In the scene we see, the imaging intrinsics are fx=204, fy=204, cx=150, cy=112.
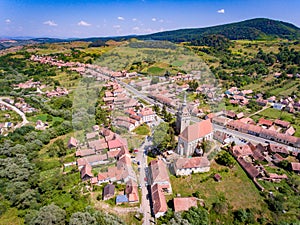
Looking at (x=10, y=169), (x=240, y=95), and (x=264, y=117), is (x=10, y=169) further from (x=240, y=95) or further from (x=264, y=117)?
(x=240, y=95)

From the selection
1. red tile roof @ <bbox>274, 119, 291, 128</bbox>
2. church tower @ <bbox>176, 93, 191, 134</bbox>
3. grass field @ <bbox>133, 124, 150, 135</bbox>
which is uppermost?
church tower @ <bbox>176, 93, 191, 134</bbox>

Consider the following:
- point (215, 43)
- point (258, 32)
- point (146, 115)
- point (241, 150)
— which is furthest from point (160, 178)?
point (258, 32)

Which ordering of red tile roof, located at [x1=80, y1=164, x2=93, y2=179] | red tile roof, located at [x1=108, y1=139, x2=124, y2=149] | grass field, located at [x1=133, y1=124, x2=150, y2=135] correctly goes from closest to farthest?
red tile roof, located at [x1=80, y1=164, x2=93, y2=179] → red tile roof, located at [x1=108, y1=139, x2=124, y2=149] → grass field, located at [x1=133, y1=124, x2=150, y2=135]

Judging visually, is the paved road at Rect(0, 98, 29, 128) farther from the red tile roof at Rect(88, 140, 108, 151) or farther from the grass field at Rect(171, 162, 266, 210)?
the grass field at Rect(171, 162, 266, 210)

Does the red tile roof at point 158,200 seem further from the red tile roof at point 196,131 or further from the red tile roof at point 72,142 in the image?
the red tile roof at point 72,142

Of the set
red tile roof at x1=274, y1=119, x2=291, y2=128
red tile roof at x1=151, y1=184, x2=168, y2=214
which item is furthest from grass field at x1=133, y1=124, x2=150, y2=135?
red tile roof at x1=274, y1=119, x2=291, y2=128

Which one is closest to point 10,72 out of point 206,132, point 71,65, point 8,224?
point 71,65
